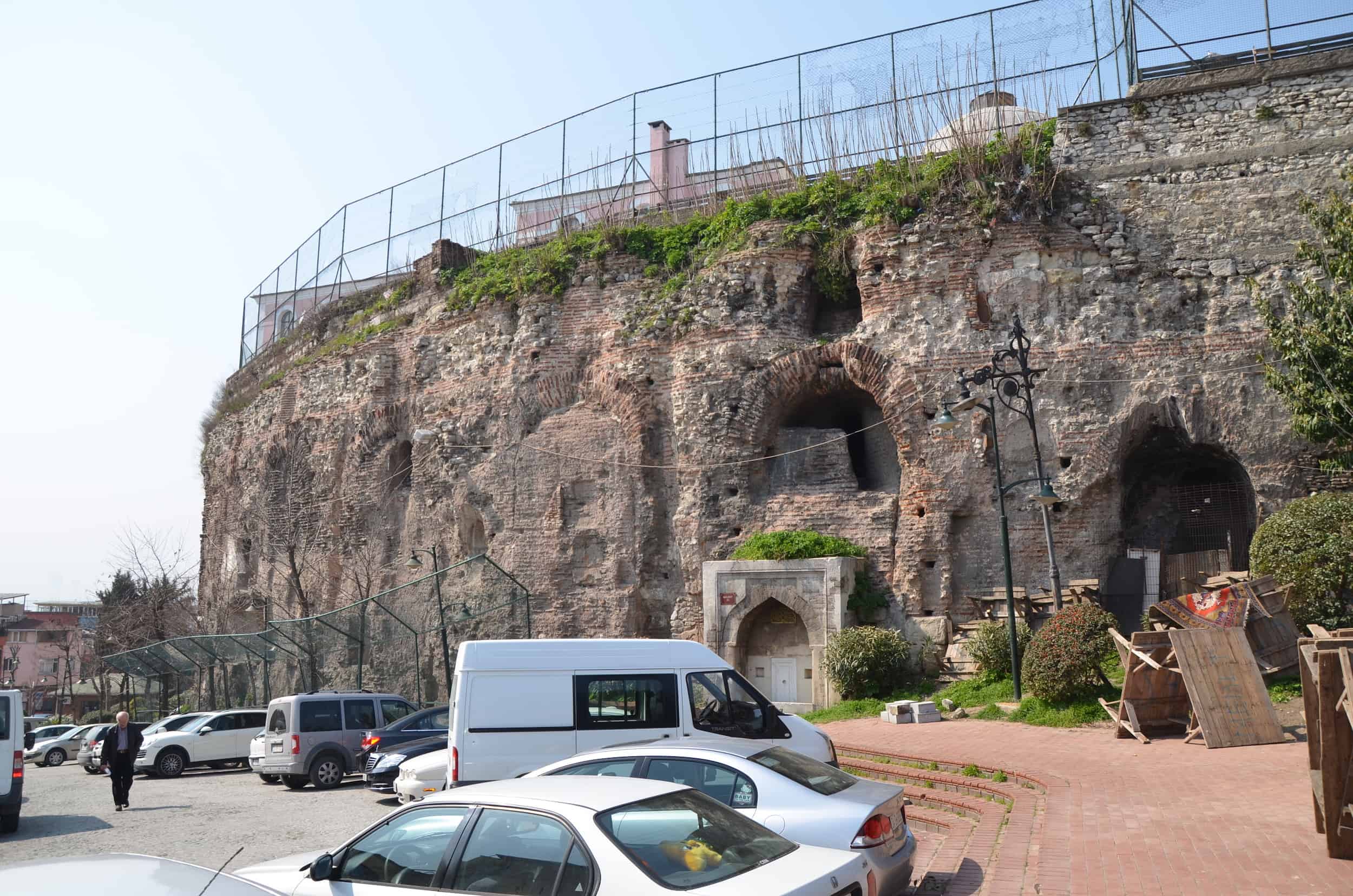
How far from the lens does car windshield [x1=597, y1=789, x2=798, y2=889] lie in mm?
4508

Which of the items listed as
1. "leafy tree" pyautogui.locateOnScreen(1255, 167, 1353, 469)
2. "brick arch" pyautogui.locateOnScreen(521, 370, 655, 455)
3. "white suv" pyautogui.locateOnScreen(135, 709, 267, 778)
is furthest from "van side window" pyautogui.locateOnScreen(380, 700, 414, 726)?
"leafy tree" pyautogui.locateOnScreen(1255, 167, 1353, 469)

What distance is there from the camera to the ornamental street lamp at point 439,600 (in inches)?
820

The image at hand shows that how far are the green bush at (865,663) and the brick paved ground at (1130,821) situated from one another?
5730 mm

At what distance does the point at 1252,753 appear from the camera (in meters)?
11.0

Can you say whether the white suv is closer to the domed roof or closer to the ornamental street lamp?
the ornamental street lamp

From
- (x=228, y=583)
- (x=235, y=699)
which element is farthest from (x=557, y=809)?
(x=228, y=583)

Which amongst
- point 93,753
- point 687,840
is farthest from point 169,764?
point 687,840

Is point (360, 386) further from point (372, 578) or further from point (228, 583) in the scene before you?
point (228, 583)

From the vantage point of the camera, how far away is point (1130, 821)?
26.9 feet

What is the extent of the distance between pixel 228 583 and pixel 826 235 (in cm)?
2377

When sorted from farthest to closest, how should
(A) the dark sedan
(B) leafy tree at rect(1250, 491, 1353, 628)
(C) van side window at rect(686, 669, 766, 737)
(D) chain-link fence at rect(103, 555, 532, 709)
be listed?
(D) chain-link fence at rect(103, 555, 532, 709)
(B) leafy tree at rect(1250, 491, 1353, 628)
(A) the dark sedan
(C) van side window at rect(686, 669, 766, 737)

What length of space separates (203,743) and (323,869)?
1712 centimetres

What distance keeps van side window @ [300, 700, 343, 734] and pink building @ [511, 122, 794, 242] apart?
1563cm

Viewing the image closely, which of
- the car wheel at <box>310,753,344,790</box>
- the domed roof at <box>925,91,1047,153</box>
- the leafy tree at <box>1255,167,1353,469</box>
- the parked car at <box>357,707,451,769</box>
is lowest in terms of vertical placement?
the car wheel at <box>310,753,344,790</box>
